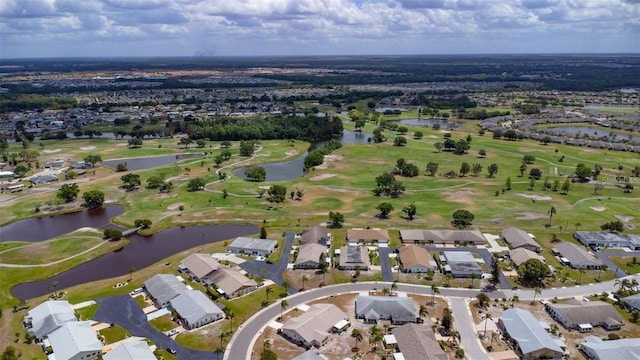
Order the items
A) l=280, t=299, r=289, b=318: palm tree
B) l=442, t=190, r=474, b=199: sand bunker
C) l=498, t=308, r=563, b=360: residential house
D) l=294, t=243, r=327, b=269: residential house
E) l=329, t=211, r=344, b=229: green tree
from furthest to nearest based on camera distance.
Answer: l=442, t=190, r=474, b=199: sand bunker → l=329, t=211, r=344, b=229: green tree → l=294, t=243, r=327, b=269: residential house → l=280, t=299, r=289, b=318: palm tree → l=498, t=308, r=563, b=360: residential house

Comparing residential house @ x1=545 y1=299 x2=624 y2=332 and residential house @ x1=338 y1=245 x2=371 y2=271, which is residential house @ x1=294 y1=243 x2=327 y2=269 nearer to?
residential house @ x1=338 y1=245 x2=371 y2=271

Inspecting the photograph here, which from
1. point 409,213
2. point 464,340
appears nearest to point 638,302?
point 464,340

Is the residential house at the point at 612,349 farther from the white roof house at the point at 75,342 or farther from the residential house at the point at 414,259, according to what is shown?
the white roof house at the point at 75,342

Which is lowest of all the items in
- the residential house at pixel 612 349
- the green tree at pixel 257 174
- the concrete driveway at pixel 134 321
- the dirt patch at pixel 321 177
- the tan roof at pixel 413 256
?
the concrete driveway at pixel 134 321

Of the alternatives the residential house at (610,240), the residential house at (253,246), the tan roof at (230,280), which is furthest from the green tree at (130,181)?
the residential house at (610,240)

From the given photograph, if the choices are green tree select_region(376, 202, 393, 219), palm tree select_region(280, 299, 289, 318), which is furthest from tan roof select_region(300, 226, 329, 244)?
palm tree select_region(280, 299, 289, 318)

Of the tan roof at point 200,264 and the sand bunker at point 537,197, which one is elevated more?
the tan roof at point 200,264
